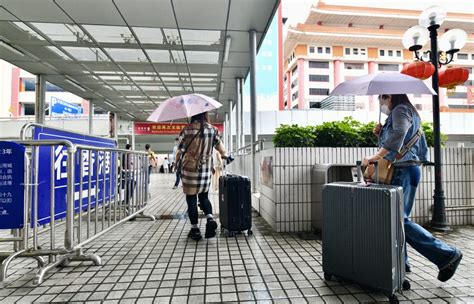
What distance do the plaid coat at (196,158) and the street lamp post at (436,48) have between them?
3.08m

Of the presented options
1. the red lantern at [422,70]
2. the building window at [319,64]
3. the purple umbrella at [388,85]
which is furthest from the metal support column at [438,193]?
the building window at [319,64]

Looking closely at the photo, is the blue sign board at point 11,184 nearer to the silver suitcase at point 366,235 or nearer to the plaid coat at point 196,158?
the plaid coat at point 196,158

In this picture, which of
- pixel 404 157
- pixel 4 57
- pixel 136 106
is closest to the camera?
pixel 404 157

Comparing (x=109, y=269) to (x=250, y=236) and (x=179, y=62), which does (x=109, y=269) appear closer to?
(x=250, y=236)

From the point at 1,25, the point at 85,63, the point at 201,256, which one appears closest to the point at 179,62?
the point at 85,63

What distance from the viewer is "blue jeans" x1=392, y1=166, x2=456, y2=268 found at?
7.92 feet

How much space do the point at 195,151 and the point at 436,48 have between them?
3.87 meters

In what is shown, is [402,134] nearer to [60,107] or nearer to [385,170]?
[385,170]

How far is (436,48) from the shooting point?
4531 mm

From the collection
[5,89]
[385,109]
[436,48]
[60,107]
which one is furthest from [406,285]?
[5,89]

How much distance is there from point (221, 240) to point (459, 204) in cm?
364

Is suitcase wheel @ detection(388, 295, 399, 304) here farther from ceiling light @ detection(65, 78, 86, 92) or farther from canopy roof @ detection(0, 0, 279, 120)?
ceiling light @ detection(65, 78, 86, 92)

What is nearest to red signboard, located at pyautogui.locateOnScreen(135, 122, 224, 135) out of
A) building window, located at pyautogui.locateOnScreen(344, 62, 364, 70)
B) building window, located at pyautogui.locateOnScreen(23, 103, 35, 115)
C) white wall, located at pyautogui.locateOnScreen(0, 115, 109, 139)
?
white wall, located at pyautogui.locateOnScreen(0, 115, 109, 139)

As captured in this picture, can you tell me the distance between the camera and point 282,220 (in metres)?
4.24
